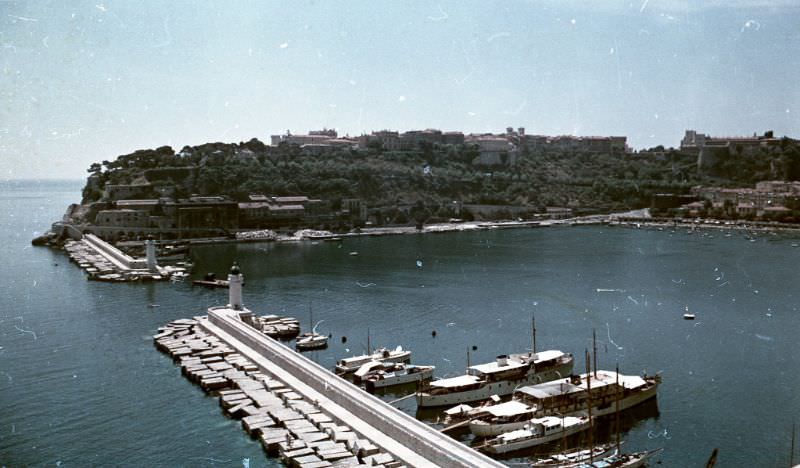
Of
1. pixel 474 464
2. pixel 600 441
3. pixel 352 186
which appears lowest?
pixel 600 441

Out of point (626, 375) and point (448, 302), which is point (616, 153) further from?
point (626, 375)

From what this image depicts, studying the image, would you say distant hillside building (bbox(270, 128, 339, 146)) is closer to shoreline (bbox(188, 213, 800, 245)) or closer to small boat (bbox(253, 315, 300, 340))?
shoreline (bbox(188, 213, 800, 245))

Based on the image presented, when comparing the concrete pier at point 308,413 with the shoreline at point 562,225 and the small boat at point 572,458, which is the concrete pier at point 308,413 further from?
the shoreline at point 562,225

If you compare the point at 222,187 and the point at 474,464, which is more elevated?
the point at 222,187

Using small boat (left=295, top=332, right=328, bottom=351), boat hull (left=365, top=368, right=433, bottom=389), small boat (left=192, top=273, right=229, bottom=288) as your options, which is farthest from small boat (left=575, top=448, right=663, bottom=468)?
small boat (left=192, top=273, right=229, bottom=288)

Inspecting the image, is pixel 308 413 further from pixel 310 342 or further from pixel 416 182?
pixel 416 182

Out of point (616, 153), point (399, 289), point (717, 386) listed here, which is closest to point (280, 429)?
point (717, 386)

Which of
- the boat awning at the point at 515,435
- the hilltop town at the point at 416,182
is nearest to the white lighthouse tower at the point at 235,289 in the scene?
the boat awning at the point at 515,435
